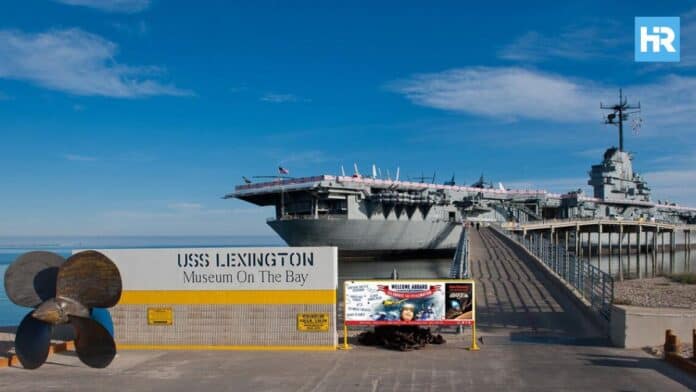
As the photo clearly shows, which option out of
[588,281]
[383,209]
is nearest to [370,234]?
[383,209]

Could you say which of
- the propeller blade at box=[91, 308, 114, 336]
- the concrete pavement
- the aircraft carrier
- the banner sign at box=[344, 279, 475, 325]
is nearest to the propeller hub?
the concrete pavement

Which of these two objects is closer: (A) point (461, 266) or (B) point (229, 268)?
(B) point (229, 268)

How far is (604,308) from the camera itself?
13.4 metres

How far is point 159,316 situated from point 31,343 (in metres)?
2.49

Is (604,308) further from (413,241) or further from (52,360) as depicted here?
(413,241)

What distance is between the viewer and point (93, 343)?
10.2 meters

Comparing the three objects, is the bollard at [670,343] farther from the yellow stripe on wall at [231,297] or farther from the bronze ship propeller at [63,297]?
the bronze ship propeller at [63,297]

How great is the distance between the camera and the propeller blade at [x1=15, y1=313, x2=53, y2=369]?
10.1 meters

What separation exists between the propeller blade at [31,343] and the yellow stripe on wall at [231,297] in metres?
2.12

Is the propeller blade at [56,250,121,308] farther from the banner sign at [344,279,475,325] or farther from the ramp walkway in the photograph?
the ramp walkway

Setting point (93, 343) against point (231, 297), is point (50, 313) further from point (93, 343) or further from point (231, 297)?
point (231, 297)

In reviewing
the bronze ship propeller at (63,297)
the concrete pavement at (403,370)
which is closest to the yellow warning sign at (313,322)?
the concrete pavement at (403,370)

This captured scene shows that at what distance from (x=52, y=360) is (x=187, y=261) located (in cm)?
304

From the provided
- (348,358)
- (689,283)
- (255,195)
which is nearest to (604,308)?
(348,358)
